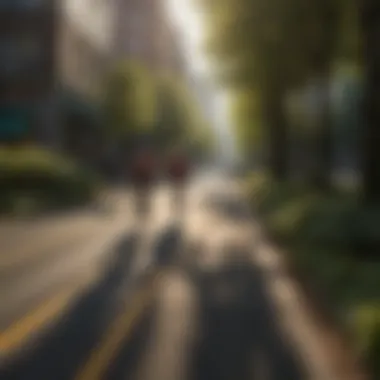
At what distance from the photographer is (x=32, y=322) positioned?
9.41 metres

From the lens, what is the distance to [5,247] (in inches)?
691

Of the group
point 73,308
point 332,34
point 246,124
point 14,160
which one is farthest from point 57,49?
point 73,308

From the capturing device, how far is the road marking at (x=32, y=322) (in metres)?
8.30

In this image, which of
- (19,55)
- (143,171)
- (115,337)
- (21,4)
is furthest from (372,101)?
(21,4)

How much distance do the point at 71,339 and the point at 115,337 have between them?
1.49 feet

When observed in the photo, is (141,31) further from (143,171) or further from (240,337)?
(240,337)

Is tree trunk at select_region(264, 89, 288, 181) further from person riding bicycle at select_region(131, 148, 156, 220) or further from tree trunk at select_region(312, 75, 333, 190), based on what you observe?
person riding bicycle at select_region(131, 148, 156, 220)

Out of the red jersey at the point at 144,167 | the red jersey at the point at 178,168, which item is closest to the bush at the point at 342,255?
the red jersey at the point at 144,167

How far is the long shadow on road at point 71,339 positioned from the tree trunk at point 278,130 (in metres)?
19.1

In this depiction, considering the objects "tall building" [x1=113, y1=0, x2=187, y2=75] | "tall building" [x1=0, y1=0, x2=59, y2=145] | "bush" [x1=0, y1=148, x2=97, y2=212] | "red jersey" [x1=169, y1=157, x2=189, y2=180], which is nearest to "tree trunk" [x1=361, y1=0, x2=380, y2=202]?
"red jersey" [x1=169, y1=157, x2=189, y2=180]

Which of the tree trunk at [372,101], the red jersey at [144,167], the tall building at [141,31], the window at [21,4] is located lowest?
the red jersey at [144,167]

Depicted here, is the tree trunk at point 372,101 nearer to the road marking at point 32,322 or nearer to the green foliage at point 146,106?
the road marking at point 32,322

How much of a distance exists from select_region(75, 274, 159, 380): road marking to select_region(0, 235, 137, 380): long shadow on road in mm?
92

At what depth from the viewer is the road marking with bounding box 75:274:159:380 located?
7185 mm
